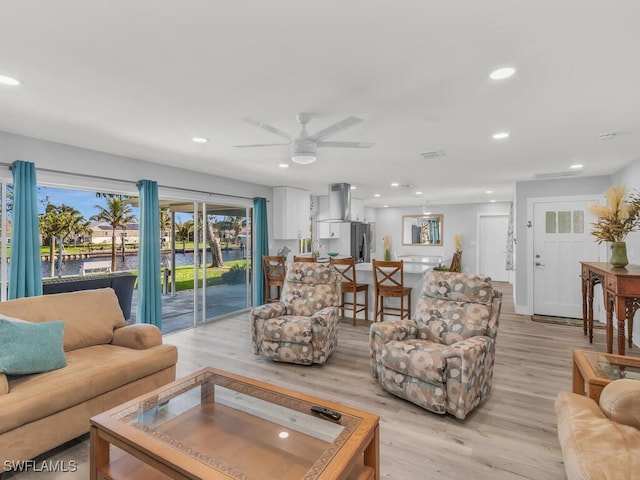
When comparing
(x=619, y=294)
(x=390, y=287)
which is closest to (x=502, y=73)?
(x=619, y=294)

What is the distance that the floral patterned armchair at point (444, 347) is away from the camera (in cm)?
243

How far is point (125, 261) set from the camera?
21.0ft

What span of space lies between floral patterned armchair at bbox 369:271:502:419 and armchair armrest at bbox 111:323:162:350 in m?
1.89

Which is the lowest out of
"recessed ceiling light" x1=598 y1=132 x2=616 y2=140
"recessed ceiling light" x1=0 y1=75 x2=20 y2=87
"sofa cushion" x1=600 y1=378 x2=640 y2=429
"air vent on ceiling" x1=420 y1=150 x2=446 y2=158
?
"sofa cushion" x1=600 y1=378 x2=640 y2=429

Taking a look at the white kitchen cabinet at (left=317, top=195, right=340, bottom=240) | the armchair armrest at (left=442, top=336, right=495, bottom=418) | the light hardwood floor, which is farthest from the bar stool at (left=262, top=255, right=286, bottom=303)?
the armchair armrest at (left=442, top=336, right=495, bottom=418)

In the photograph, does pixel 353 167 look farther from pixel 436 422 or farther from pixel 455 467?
pixel 455 467

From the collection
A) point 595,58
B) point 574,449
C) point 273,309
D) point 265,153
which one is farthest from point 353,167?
point 574,449

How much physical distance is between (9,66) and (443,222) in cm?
966

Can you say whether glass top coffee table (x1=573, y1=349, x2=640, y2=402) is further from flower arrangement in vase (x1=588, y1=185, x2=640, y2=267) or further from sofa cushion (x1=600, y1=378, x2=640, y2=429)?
flower arrangement in vase (x1=588, y1=185, x2=640, y2=267)

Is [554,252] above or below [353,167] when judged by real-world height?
below

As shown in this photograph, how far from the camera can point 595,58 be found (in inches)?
73.2

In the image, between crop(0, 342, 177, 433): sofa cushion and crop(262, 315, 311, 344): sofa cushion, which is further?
crop(262, 315, 311, 344): sofa cushion

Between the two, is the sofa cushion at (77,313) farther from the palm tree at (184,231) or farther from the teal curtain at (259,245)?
the palm tree at (184,231)

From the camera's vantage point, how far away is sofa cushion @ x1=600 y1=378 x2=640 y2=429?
157cm
